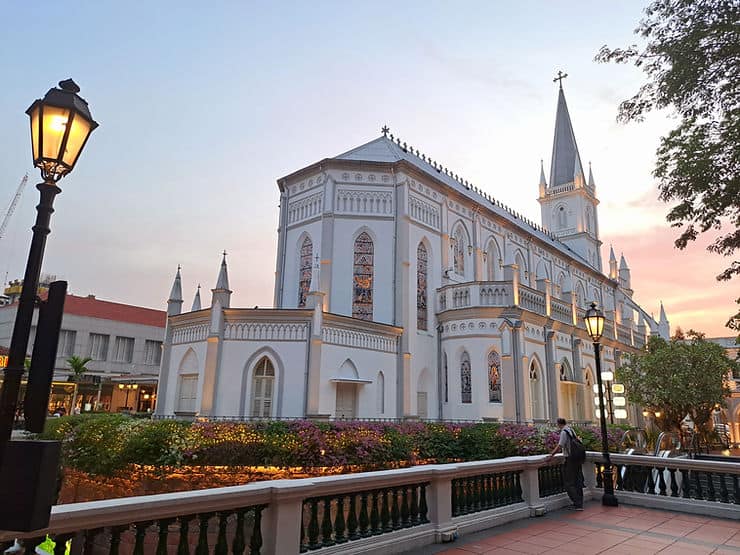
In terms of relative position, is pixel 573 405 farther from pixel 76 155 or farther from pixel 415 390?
pixel 76 155

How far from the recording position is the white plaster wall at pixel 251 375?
2075cm

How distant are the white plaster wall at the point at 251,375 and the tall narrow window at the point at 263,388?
0.65ft

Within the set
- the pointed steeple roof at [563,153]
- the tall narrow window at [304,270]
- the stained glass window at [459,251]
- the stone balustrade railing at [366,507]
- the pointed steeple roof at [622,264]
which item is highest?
the pointed steeple roof at [563,153]

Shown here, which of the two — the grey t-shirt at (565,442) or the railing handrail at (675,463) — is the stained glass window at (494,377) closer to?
the railing handrail at (675,463)

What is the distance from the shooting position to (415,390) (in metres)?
25.0

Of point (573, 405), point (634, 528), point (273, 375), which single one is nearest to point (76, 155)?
point (634, 528)

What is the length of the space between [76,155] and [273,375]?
18.0m

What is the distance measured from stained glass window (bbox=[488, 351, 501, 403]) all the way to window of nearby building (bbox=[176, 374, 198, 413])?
1401 cm

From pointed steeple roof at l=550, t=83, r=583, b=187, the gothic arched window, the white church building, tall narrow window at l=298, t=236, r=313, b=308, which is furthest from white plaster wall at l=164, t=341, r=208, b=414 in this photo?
pointed steeple roof at l=550, t=83, r=583, b=187

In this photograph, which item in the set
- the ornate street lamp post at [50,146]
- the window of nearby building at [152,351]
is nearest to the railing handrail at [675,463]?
the ornate street lamp post at [50,146]

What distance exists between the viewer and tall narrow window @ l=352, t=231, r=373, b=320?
25969 millimetres

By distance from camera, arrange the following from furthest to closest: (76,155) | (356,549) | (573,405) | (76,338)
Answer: (76,338) < (573,405) < (356,549) < (76,155)

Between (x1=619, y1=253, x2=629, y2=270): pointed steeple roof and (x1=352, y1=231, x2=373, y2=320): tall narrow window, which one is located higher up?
(x1=619, y1=253, x2=629, y2=270): pointed steeple roof

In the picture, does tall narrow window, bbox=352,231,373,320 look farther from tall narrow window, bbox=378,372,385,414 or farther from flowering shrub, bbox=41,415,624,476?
flowering shrub, bbox=41,415,624,476
